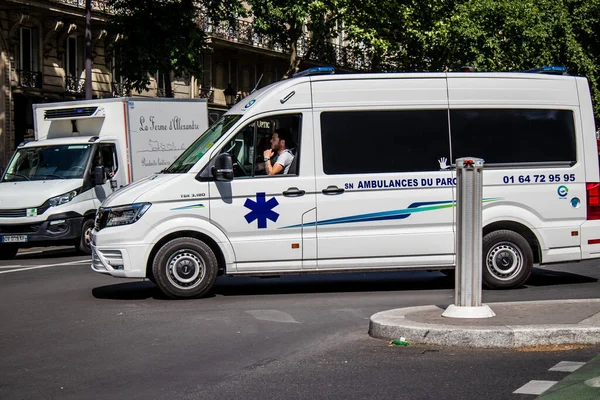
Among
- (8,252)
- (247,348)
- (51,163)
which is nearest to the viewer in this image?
(247,348)

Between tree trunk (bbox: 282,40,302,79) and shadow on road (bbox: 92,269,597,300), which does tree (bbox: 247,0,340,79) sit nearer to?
tree trunk (bbox: 282,40,302,79)

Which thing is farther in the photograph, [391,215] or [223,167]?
[391,215]

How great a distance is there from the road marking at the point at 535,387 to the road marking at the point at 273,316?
347 centimetres

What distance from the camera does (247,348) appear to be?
8.23m

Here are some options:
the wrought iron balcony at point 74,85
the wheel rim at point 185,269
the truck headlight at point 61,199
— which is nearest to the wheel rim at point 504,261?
the wheel rim at point 185,269

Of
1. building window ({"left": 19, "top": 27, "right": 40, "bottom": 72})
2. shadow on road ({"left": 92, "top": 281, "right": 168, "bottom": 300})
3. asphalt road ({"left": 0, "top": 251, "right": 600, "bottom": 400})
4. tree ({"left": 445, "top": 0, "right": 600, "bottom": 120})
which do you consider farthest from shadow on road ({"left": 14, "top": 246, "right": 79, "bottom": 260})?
tree ({"left": 445, "top": 0, "right": 600, "bottom": 120})

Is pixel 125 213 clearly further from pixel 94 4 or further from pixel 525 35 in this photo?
pixel 525 35

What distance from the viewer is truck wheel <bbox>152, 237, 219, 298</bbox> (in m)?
11.4

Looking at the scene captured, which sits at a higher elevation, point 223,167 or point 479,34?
point 479,34

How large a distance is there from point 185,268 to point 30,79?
93.7 ft

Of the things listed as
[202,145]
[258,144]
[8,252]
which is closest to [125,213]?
[202,145]

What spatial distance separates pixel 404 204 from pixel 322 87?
5.19 feet

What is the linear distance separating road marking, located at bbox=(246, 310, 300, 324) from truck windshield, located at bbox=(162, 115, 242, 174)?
2.06 metres

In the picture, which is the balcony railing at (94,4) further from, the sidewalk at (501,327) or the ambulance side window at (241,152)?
the sidewalk at (501,327)
